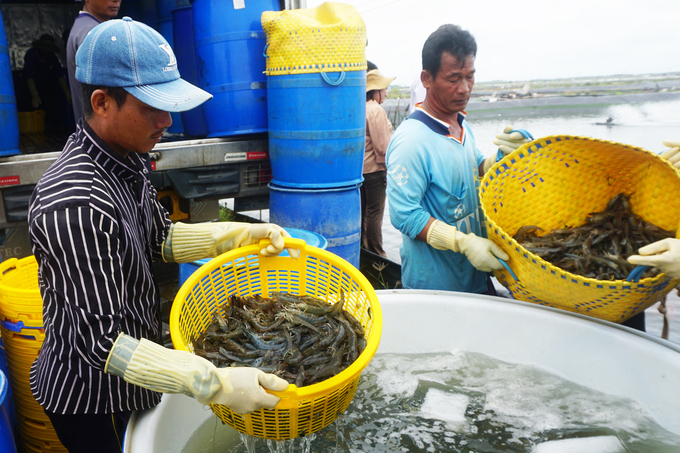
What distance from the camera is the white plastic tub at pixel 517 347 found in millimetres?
1918

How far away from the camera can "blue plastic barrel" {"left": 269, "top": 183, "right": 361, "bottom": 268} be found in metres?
4.23

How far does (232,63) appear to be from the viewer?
167 inches

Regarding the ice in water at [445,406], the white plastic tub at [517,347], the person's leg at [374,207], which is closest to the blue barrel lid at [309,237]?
the white plastic tub at [517,347]

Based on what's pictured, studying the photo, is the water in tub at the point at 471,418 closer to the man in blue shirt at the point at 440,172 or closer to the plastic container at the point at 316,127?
the man in blue shirt at the point at 440,172

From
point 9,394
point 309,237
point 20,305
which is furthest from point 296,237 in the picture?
point 9,394

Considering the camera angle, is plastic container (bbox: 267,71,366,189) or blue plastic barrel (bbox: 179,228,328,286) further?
plastic container (bbox: 267,71,366,189)

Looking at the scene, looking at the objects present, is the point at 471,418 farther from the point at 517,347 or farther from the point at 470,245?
the point at 470,245

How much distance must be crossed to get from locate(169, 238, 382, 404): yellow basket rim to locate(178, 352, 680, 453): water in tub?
2.47 ft

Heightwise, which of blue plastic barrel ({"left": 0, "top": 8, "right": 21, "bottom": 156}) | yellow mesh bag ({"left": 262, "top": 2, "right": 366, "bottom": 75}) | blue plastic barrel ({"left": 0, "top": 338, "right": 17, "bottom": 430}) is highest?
yellow mesh bag ({"left": 262, "top": 2, "right": 366, "bottom": 75})

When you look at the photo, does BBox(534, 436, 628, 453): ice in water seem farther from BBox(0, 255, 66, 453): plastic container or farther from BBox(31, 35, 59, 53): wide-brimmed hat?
BBox(31, 35, 59, 53): wide-brimmed hat

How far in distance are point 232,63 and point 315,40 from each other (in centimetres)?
89

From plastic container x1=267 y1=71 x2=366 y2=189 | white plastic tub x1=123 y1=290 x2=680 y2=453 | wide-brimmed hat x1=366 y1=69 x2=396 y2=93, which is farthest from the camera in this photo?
wide-brimmed hat x1=366 y1=69 x2=396 y2=93

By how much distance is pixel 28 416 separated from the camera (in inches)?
97.6

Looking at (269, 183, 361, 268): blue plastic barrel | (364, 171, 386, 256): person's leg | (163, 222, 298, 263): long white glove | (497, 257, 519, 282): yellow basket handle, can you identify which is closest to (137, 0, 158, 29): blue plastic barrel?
(269, 183, 361, 268): blue plastic barrel
